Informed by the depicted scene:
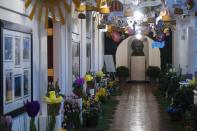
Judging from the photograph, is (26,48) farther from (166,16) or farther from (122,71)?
(122,71)

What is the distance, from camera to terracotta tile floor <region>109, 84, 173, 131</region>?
448 inches

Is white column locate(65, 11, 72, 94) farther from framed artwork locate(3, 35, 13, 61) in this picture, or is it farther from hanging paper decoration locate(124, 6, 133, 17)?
hanging paper decoration locate(124, 6, 133, 17)

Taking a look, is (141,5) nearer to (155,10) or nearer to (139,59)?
(155,10)

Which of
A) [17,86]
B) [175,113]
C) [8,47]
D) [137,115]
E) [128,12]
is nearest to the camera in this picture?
[8,47]

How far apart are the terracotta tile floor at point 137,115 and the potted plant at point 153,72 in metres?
8.70

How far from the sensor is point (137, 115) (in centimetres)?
1387

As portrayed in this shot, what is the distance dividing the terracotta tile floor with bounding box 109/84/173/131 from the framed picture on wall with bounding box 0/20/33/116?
4749 mm

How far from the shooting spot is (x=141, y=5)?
16.5 metres

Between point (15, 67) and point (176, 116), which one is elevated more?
point (15, 67)

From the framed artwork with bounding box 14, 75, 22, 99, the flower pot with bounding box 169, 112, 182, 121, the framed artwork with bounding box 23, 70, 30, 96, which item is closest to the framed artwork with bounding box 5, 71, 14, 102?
the framed artwork with bounding box 14, 75, 22, 99

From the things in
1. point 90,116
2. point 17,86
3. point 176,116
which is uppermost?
point 17,86

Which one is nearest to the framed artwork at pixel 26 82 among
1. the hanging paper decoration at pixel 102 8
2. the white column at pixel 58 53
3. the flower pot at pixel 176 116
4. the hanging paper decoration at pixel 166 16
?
the white column at pixel 58 53

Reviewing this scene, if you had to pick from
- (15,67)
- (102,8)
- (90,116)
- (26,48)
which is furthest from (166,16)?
(15,67)

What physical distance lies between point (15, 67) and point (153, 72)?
2281 cm
